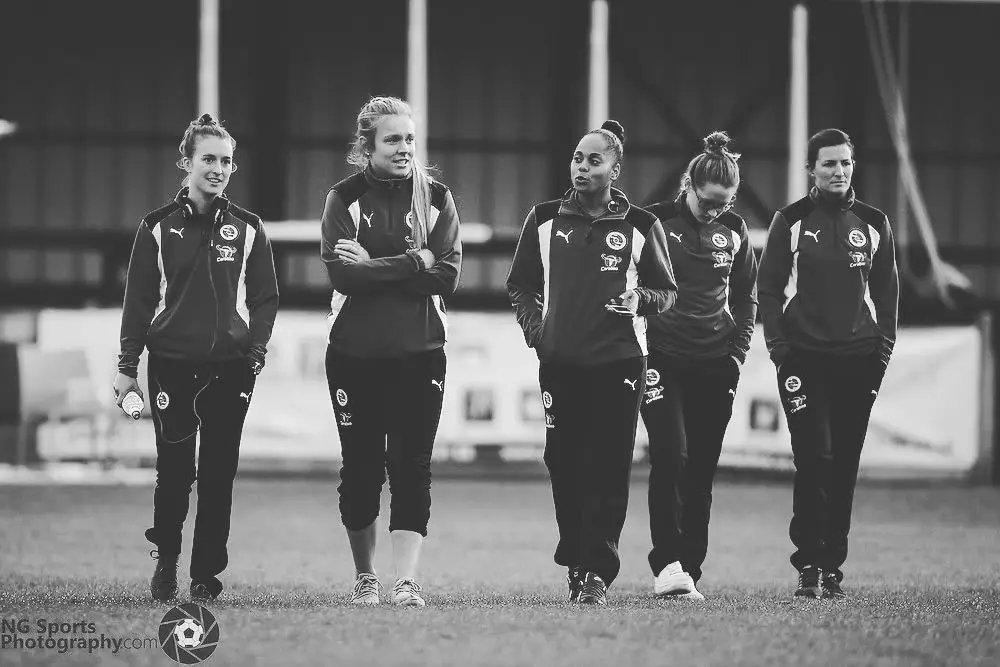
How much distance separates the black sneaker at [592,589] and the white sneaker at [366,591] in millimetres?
799

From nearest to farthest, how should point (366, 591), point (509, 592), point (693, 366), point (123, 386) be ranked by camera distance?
1. point (366, 591)
2. point (123, 386)
3. point (693, 366)
4. point (509, 592)

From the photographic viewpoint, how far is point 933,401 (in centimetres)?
1451

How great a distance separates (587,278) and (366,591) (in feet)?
4.91

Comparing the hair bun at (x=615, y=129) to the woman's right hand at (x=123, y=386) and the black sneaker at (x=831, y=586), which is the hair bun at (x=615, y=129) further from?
the woman's right hand at (x=123, y=386)

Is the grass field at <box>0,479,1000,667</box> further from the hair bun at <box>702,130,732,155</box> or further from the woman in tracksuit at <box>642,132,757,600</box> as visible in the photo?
the hair bun at <box>702,130,732,155</box>

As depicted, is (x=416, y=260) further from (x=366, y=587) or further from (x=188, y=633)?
(x=188, y=633)

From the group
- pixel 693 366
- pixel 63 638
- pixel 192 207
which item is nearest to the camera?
pixel 63 638

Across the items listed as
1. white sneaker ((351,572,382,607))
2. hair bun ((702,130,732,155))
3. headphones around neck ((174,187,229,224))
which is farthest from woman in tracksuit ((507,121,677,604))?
headphones around neck ((174,187,229,224))

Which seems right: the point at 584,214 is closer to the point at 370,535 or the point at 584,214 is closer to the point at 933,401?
the point at 370,535

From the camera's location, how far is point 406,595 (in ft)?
18.1

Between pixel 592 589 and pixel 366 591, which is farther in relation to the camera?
pixel 592 589

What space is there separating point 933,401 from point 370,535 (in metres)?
10.0

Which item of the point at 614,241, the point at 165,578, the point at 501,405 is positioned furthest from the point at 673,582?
the point at 501,405

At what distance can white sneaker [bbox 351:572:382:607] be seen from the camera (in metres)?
5.57
